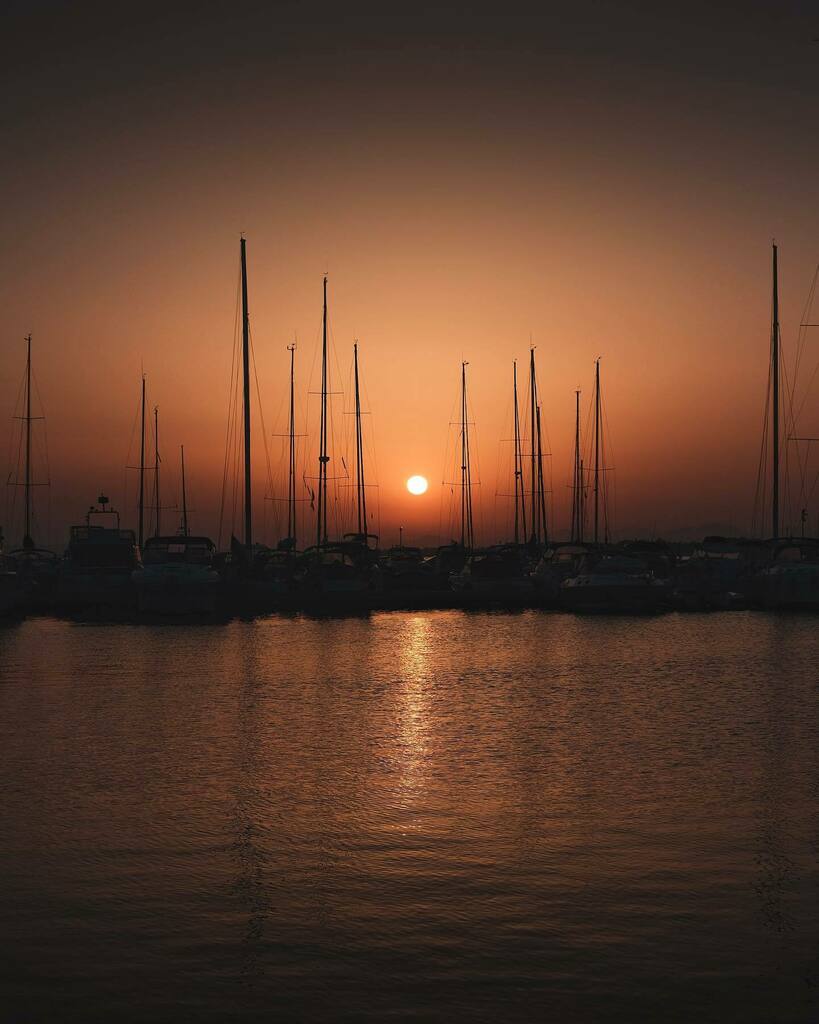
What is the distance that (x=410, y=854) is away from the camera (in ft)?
28.3

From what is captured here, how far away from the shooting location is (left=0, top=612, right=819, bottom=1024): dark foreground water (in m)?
6.12

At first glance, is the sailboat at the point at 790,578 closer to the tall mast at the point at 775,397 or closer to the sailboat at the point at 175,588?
the tall mast at the point at 775,397

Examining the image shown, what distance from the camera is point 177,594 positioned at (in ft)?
117

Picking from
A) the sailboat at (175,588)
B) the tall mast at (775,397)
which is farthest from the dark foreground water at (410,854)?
the tall mast at (775,397)

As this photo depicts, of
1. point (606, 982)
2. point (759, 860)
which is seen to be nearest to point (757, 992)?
point (606, 982)

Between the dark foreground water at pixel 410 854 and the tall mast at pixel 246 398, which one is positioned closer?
the dark foreground water at pixel 410 854

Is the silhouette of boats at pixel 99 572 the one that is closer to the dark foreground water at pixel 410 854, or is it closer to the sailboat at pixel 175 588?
the sailboat at pixel 175 588

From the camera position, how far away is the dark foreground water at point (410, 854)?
20.1 ft

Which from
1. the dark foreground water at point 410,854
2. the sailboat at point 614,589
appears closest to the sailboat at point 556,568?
the sailboat at point 614,589

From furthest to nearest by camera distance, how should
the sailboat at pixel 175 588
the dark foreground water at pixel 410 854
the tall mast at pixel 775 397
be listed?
the tall mast at pixel 775 397 → the sailboat at pixel 175 588 → the dark foreground water at pixel 410 854

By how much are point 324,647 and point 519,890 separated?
65.1ft

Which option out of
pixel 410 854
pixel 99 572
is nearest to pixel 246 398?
pixel 99 572

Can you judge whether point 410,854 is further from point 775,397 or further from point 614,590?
point 775,397

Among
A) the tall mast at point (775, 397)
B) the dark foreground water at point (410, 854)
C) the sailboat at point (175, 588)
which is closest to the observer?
the dark foreground water at point (410, 854)
